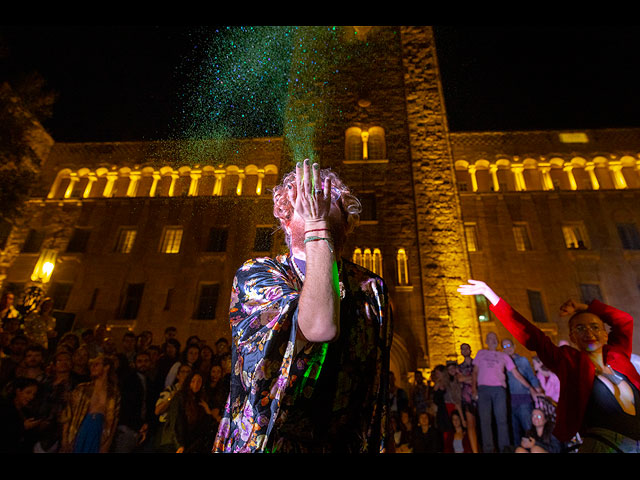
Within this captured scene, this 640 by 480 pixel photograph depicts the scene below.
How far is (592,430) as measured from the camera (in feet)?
A: 11.9

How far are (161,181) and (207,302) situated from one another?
867 centimetres

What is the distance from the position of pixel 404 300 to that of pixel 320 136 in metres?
8.65

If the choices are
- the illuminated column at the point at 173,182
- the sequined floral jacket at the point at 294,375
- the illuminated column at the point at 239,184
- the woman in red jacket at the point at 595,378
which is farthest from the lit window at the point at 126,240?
the sequined floral jacket at the point at 294,375

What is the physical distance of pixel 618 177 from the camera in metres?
20.8

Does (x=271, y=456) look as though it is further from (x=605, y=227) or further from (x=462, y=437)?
(x=605, y=227)

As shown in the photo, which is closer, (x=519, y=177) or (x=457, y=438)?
(x=457, y=438)

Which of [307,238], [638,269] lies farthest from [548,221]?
[307,238]

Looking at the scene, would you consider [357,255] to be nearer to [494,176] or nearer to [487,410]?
[487,410]

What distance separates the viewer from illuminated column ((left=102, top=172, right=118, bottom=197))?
22.5 m

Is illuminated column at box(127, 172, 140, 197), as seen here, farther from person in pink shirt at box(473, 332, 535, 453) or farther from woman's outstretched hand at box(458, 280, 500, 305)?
woman's outstretched hand at box(458, 280, 500, 305)

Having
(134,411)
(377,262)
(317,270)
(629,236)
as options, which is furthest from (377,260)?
(317,270)

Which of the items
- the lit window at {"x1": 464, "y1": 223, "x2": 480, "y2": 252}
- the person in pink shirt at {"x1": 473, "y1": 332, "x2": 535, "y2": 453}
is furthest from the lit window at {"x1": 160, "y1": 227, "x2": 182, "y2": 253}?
the person in pink shirt at {"x1": 473, "y1": 332, "x2": 535, "y2": 453}

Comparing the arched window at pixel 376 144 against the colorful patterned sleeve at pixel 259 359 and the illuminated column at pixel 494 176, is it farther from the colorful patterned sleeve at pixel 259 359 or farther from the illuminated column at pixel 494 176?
the colorful patterned sleeve at pixel 259 359

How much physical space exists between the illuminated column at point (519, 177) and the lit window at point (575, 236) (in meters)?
2.87
